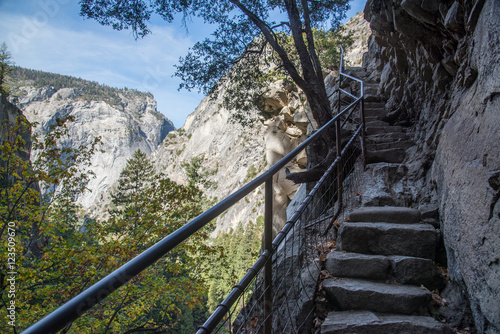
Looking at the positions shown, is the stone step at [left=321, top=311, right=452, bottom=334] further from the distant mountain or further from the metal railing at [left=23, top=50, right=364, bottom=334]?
the distant mountain

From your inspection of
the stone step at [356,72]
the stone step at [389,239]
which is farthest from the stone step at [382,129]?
the stone step at [356,72]

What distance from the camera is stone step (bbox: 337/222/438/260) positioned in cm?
237

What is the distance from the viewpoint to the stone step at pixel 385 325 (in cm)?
168

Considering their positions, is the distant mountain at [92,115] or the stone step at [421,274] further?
the distant mountain at [92,115]

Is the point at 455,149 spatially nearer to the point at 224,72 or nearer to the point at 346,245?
the point at 346,245

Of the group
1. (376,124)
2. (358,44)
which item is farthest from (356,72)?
(358,44)

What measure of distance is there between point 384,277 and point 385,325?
1.78 ft

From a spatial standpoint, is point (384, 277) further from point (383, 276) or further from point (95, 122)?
point (95, 122)

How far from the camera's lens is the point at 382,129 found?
5.73 metres

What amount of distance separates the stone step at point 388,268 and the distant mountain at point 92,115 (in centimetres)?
10652

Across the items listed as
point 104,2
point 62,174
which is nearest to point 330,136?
point 62,174

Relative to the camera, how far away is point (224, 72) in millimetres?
8320

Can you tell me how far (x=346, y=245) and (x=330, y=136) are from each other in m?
3.84

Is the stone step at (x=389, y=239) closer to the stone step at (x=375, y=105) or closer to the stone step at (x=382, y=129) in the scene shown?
the stone step at (x=382, y=129)
